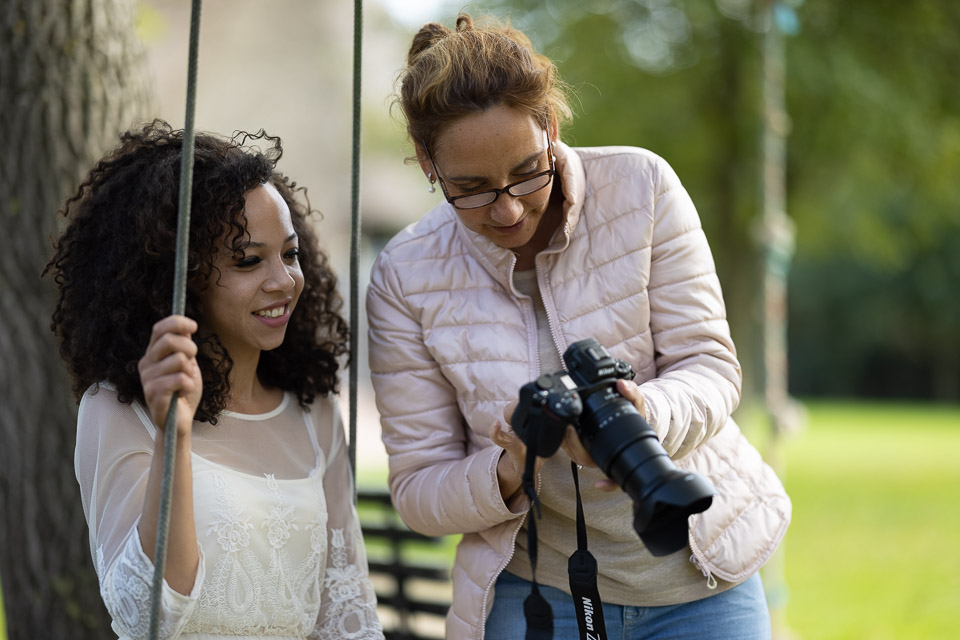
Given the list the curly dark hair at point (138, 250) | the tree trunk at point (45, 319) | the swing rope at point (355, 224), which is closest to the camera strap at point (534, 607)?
the swing rope at point (355, 224)

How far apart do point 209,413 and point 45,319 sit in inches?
41.4

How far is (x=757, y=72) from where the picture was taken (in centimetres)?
1056

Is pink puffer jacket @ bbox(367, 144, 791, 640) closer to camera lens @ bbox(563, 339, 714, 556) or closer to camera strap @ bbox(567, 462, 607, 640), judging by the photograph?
camera strap @ bbox(567, 462, 607, 640)

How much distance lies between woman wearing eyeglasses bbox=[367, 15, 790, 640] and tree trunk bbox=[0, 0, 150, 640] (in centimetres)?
114

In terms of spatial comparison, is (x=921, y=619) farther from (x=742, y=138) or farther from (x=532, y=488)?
(x=742, y=138)

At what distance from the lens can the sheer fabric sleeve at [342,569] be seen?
7.97 ft

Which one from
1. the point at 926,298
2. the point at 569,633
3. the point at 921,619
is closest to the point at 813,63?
the point at 921,619

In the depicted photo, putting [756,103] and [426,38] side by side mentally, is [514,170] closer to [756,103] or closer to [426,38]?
[426,38]

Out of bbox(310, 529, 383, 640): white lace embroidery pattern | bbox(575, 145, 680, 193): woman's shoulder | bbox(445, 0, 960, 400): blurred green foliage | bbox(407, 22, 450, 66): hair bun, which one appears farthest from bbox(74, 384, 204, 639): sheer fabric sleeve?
bbox(445, 0, 960, 400): blurred green foliage

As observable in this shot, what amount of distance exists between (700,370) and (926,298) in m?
26.8

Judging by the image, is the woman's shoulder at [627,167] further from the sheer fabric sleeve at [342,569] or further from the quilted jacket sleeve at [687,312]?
the sheer fabric sleeve at [342,569]

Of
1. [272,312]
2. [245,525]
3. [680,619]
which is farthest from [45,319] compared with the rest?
[680,619]

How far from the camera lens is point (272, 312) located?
2.28m

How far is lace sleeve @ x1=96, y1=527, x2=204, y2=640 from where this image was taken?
6.51 ft
